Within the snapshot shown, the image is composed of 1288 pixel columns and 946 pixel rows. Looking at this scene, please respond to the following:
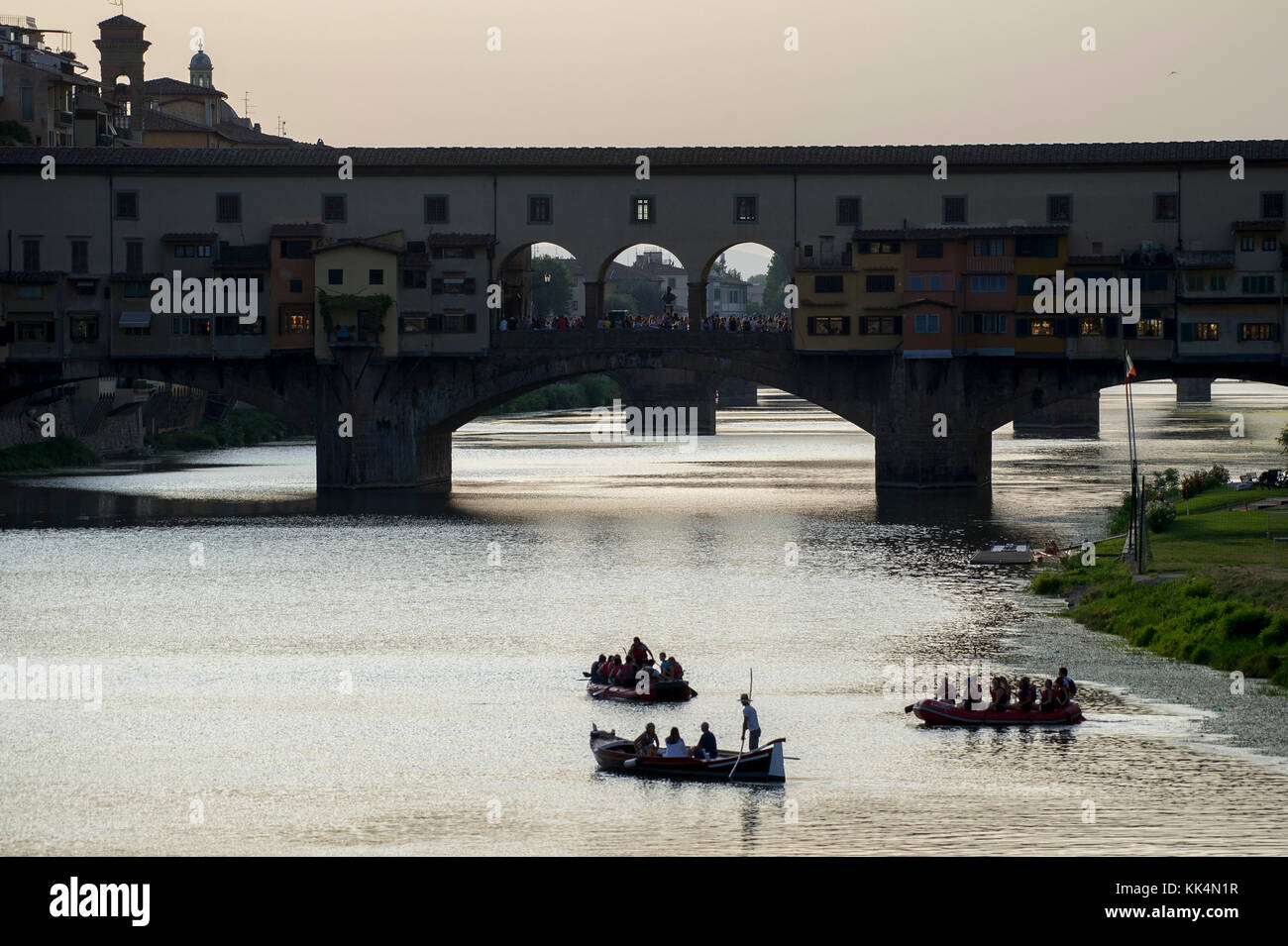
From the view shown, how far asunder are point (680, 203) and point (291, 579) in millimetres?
35851

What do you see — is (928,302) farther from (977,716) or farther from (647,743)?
(647,743)

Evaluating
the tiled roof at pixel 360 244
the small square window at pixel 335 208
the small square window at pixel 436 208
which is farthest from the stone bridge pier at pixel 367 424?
the small square window at pixel 436 208

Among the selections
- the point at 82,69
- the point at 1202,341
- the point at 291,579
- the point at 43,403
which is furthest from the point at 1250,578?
the point at 82,69

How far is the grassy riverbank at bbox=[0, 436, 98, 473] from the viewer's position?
371ft

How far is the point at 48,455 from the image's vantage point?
11725cm

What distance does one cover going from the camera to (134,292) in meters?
95.4

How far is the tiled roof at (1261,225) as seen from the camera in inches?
3533

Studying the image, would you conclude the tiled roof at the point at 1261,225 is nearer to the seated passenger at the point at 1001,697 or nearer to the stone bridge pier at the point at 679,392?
the seated passenger at the point at 1001,697

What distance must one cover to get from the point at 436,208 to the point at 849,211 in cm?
2120

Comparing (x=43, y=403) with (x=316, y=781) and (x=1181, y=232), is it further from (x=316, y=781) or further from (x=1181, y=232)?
(x=316, y=781)

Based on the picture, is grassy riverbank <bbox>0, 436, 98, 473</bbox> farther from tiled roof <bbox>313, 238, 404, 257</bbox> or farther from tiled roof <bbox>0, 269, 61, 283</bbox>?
tiled roof <bbox>313, 238, 404, 257</bbox>

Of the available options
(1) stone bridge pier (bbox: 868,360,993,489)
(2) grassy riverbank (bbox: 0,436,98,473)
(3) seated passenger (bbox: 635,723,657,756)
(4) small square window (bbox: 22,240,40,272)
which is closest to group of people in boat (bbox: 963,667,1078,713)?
(3) seated passenger (bbox: 635,723,657,756)

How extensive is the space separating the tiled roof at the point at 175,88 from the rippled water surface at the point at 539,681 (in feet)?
265
